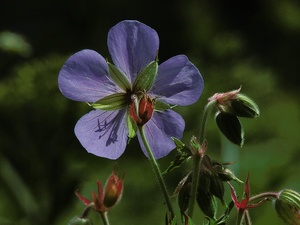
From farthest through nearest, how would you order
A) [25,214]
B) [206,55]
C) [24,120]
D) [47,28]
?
[47,28] → [206,55] → [24,120] → [25,214]

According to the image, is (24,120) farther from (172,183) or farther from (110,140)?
(110,140)

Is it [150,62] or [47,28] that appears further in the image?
[47,28]

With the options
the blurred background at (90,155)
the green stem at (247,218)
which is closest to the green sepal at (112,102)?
the green stem at (247,218)

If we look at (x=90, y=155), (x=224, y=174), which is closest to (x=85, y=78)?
(x=224, y=174)

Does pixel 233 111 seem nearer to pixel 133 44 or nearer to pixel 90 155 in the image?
pixel 133 44

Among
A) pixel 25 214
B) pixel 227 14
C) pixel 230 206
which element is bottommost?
pixel 227 14

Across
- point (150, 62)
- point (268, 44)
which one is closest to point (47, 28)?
point (268, 44)

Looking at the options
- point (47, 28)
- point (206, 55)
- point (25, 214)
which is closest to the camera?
point (25, 214)
